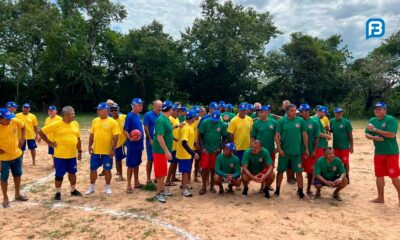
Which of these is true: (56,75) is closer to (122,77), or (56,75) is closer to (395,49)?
(122,77)

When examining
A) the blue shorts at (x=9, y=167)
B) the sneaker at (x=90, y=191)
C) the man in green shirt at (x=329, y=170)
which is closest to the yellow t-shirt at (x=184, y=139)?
the sneaker at (x=90, y=191)

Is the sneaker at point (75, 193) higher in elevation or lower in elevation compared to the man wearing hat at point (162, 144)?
lower

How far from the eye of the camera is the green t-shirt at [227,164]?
26.5 feet

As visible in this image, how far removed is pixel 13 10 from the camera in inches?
1575

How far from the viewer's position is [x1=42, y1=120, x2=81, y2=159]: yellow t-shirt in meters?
7.54

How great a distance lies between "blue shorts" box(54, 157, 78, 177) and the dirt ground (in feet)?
1.93

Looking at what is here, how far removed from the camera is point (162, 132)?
285 inches

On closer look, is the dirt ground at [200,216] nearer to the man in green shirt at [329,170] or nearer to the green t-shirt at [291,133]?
the man in green shirt at [329,170]

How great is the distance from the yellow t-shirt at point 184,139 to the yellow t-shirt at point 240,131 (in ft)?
3.19

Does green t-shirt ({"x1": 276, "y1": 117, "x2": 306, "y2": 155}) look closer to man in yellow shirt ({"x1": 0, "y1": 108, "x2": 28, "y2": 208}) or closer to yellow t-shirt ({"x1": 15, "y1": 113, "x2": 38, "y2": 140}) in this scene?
man in yellow shirt ({"x1": 0, "y1": 108, "x2": 28, "y2": 208})

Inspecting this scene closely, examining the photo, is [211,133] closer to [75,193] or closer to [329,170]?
[329,170]

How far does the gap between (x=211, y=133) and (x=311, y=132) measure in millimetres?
2385

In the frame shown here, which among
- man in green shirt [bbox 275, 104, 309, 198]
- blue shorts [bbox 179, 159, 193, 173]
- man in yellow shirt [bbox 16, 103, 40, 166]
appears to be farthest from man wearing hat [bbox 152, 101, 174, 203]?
man in yellow shirt [bbox 16, 103, 40, 166]

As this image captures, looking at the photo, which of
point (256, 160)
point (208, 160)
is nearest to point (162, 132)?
point (208, 160)
